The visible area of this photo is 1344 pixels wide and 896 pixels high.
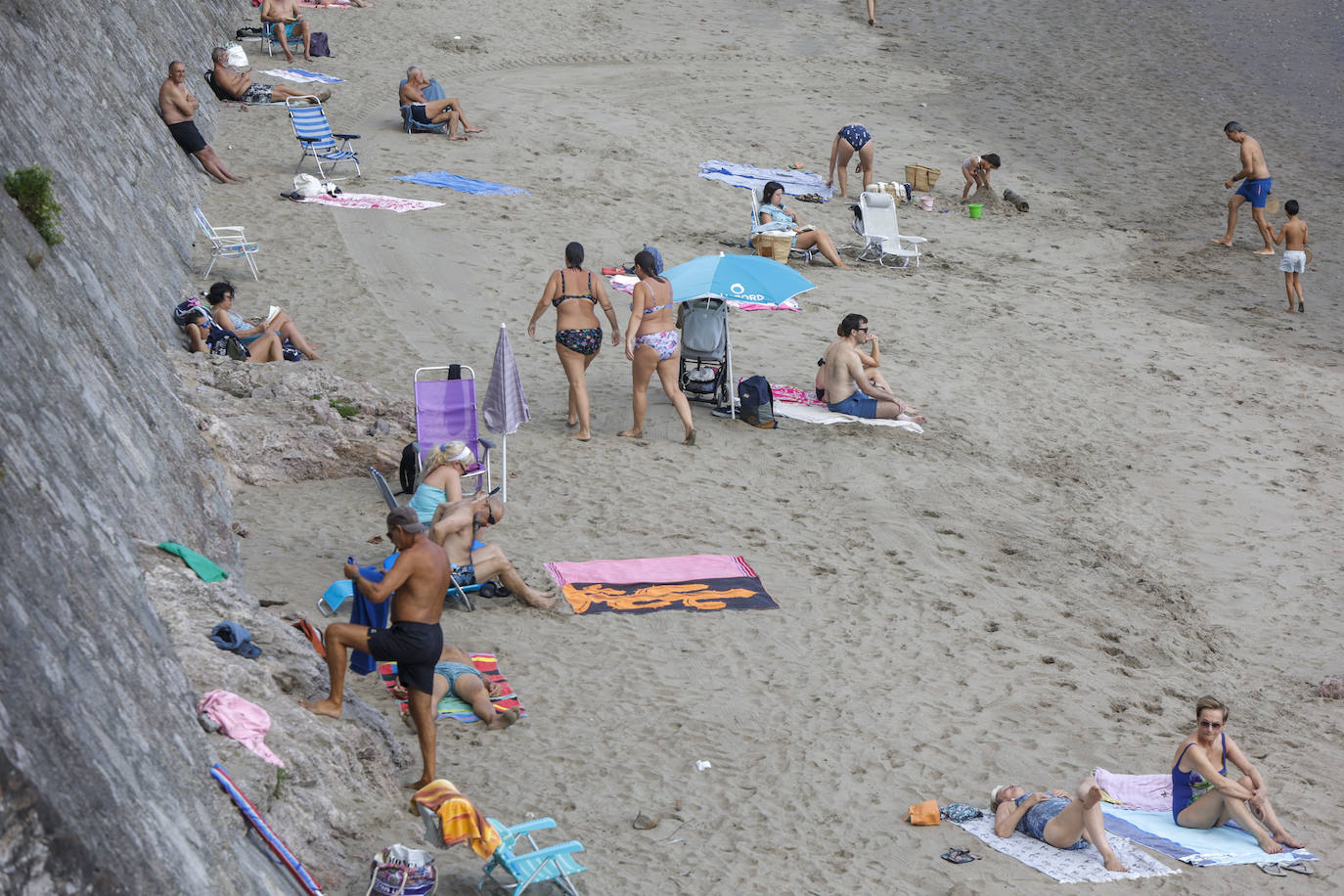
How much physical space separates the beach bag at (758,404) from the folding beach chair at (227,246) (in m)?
5.13

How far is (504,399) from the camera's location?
9570 mm

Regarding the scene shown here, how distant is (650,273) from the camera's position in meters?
10.8

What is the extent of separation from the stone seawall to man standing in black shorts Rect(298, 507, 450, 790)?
3.22 feet

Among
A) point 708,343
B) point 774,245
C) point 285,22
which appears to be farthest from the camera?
point 285,22

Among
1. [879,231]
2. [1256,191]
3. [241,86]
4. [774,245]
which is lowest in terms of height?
[774,245]

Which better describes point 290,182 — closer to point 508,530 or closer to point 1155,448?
point 508,530

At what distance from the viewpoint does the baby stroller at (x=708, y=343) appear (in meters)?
11.7

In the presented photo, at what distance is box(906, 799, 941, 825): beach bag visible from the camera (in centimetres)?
649

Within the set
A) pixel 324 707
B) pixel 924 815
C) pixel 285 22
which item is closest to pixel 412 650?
pixel 324 707

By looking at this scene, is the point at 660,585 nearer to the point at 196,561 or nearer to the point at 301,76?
the point at 196,561

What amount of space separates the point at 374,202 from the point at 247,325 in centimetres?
450

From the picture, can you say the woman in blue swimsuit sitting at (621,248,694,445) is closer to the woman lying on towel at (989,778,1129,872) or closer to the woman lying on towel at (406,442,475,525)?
the woman lying on towel at (406,442,475,525)

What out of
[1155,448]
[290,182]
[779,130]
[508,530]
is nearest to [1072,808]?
[508,530]

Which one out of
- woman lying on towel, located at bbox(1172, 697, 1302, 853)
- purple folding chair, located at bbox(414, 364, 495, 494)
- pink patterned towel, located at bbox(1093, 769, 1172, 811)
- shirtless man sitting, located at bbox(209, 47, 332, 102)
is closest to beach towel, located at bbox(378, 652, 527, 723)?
purple folding chair, located at bbox(414, 364, 495, 494)
